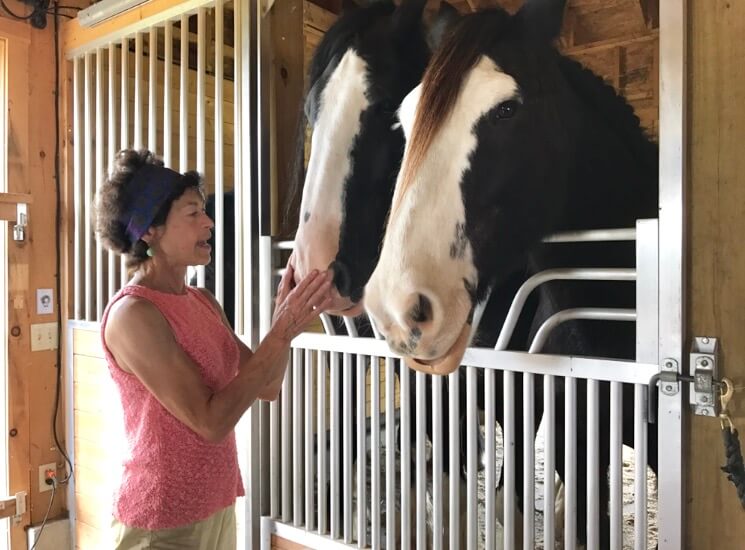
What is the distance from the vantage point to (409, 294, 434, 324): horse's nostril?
3.37 feet

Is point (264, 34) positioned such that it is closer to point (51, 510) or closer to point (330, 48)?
point (330, 48)

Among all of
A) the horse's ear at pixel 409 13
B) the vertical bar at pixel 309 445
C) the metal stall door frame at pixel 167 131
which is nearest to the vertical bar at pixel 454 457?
the vertical bar at pixel 309 445

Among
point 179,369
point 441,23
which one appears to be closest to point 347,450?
→ point 179,369

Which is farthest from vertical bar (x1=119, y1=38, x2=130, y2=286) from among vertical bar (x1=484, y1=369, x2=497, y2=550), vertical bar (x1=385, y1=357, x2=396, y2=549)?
vertical bar (x1=484, y1=369, x2=497, y2=550)

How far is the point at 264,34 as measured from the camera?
159cm

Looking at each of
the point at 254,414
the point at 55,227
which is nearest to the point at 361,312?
the point at 254,414

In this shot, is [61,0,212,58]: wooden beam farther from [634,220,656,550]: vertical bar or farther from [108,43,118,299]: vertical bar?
[634,220,656,550]: vertical bar

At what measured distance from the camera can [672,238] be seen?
939mm

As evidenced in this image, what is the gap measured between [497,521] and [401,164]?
814 millimetres

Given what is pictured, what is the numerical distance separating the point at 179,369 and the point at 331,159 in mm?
562

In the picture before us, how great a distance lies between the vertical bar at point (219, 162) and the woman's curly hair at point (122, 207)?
416mm

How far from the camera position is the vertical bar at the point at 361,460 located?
1.38 metres

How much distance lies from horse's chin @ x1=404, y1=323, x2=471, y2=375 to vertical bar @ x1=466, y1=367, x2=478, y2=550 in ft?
0.17

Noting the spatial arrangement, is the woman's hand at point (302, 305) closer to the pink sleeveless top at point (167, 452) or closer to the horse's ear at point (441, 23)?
the pink sleeveless top at point (167, 452)
